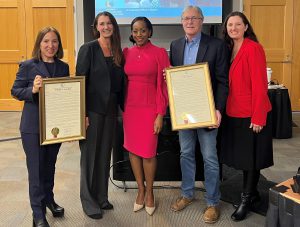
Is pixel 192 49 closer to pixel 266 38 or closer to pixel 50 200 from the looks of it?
pixel 50 200

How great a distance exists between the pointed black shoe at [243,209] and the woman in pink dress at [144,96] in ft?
2.12

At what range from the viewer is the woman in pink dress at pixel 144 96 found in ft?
8.45

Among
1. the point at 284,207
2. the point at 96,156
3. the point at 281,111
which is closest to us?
the point at 284,207

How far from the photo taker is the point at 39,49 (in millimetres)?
2348

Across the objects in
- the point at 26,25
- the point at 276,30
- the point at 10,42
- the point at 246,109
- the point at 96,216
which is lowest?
the point at 96,216

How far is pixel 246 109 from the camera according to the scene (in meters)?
2.52

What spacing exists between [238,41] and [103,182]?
138 centimetres

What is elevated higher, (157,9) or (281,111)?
(157,9)

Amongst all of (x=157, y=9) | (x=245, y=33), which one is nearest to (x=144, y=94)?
(x=245, y=33)

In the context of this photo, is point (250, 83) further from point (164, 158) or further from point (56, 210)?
point (56, 210)

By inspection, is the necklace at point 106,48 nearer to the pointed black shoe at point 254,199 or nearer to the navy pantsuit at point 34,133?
the navy pantsuit at point 34,133

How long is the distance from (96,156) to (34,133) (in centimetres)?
55

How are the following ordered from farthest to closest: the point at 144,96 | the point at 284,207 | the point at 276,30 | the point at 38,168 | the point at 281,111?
1. the point at 276,30
2. the point at 281,111
3. the point at 144,96
4. the point at 38,168
5. the point at 284,207

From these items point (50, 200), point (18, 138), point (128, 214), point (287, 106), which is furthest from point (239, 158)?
point (18, 138)
